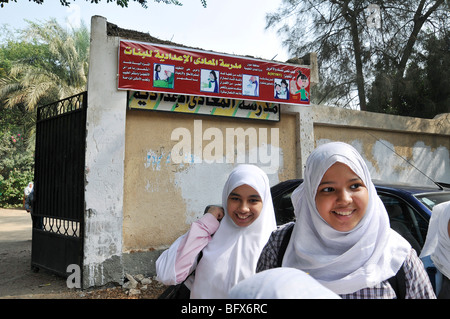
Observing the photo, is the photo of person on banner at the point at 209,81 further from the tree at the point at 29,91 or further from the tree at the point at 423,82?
the tree at the point at 29,91

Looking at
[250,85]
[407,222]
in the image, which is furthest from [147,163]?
[407,222]

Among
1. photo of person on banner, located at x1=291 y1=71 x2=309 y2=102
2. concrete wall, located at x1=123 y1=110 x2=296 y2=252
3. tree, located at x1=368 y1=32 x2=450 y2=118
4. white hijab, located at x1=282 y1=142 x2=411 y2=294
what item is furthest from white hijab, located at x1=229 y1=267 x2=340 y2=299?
tree, located at x1=368 y1=32 x2=450 y2=118

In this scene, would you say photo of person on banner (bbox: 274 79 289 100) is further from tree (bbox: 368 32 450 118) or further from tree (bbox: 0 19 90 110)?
tree (bbox: 0 19 90 110)

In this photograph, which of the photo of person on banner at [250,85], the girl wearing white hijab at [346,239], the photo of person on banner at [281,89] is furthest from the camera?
the photo of person on banner at [281,89]

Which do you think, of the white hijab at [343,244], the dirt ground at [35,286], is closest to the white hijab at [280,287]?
the white hijab at [343,244]

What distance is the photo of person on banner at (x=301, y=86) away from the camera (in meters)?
5.93

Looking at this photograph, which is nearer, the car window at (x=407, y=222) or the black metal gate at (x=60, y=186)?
the car window at (x=407, y=222)

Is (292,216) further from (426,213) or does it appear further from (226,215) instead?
(226,215)

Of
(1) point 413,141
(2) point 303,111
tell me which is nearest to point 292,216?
(2) point 303,111

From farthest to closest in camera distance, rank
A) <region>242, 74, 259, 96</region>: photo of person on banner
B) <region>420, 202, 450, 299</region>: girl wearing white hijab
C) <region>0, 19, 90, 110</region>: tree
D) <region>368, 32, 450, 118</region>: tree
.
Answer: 1. <region>0, 19, 90, 110</region>: tree
2. <region>368, 32, 450, 118</region>: tree
3. <region>242, 74, 259, 96</region>: photo of person on banner
4. <region>420, 202, 450, 299</region>: girl wearing white hijab

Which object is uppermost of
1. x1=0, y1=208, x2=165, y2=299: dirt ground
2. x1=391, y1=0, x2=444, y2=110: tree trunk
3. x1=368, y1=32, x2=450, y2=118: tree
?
x1=391, y1=0, x2=444, y2=110: tree trunk

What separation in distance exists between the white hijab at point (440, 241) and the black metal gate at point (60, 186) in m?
3.96

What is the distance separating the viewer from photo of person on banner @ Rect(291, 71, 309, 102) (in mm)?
5934
